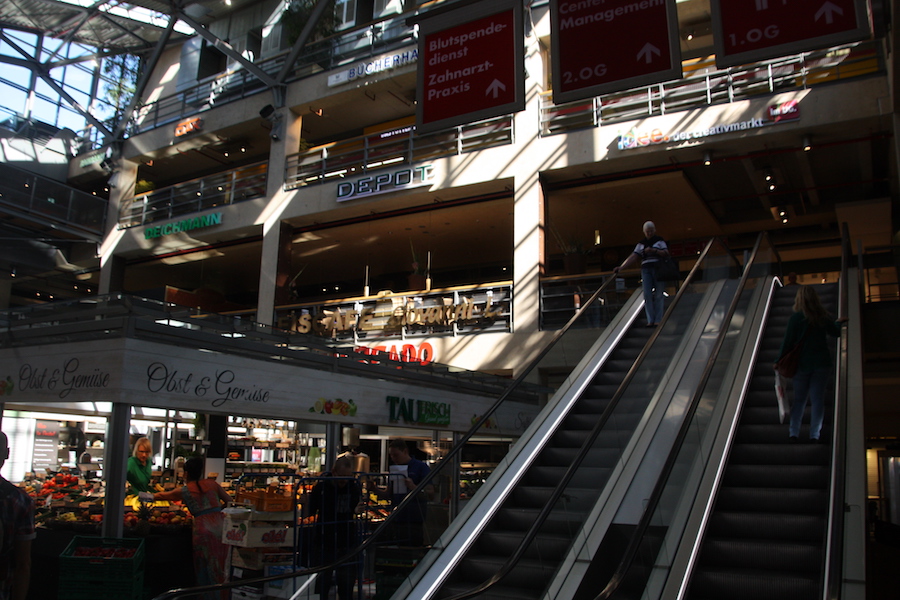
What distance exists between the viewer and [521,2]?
6.34 metres

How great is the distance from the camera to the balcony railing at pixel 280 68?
60.7 ft

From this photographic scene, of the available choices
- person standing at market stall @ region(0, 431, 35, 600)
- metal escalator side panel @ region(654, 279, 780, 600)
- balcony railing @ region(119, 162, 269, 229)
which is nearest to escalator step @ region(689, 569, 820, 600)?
metal escalator side panel @ region(654, 279, 780, 600)

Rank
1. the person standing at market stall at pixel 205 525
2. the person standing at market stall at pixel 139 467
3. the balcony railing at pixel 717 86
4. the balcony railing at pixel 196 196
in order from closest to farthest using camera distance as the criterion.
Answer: the person standing at market stall at pixel 205 525
the person standing at market stall at pixel 139 467
the balcony railing at pixel 717 86
the balcony railing at pixel 196 196

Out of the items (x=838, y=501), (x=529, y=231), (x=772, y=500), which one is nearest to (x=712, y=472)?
(x=772, y=500)

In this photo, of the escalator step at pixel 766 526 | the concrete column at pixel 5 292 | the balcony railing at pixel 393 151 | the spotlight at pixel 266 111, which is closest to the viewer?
the escalator step at pixel 766 526

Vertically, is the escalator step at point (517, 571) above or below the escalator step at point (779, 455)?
below

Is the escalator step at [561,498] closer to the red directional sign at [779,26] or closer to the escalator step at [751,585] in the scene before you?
the escalator step at [751,585]

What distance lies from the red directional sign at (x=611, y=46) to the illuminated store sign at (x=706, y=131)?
348 inches

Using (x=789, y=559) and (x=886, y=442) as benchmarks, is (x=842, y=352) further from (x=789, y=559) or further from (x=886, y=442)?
(x=886, y=442)

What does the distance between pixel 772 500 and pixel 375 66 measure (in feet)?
49.8

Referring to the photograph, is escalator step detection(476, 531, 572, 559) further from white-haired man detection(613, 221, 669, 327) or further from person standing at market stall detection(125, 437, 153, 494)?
white-haired man detection(613, 221, 669, 327)

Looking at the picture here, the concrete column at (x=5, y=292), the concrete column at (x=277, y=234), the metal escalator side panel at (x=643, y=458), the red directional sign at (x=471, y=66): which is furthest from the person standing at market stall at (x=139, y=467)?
the concrete column at (x=5, y=292)

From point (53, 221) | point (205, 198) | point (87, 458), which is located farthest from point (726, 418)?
point (53, 221)

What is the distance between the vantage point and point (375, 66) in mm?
17922
